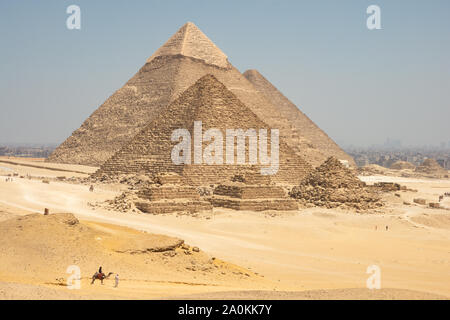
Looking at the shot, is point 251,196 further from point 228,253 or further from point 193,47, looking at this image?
point 193,47

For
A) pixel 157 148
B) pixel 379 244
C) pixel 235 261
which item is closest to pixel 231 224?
pixel 379 244

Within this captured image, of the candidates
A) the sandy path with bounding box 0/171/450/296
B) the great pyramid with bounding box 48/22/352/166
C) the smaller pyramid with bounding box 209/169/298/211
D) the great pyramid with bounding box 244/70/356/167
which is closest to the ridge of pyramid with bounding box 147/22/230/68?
the great pyramid with bounding box 48/22/352/166

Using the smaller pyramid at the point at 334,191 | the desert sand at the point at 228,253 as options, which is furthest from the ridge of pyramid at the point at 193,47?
the desert sand at the point at 228,253

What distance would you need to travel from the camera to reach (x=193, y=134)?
113 feet

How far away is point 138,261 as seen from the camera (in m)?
10.5

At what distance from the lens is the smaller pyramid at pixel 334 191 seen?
2601cm

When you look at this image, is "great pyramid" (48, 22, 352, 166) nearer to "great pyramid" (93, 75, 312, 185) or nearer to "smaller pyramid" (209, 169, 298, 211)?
"great pyramid" (93, 75, 312, 185)

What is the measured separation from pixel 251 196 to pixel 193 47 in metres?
47.1

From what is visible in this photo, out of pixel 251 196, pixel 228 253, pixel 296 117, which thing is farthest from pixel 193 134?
pixel 296 117

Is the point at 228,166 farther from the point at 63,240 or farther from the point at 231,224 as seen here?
the point at 63,240

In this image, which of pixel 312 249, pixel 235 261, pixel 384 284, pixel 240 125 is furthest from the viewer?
pixel 240 125

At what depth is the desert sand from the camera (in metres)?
8.61

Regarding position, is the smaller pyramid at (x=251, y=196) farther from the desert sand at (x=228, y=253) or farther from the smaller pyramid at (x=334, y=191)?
the smaller pyramid at (x=334, y=191)

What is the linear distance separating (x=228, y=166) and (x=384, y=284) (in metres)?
22.0
